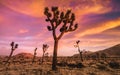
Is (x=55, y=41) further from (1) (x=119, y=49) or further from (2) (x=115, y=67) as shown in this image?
(1) (x=119, y=49)

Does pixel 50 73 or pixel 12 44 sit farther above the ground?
pixel 12 44

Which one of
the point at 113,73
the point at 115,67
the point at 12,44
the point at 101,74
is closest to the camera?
the point at 101,74

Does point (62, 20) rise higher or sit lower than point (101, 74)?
higher

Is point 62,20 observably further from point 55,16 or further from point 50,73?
point 50,73

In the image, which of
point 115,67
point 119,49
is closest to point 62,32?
point 115,67

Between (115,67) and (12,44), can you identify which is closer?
(115,67)

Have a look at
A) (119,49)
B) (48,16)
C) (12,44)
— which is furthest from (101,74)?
(119,49)

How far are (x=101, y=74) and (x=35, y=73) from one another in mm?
8226

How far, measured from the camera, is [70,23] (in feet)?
89.4

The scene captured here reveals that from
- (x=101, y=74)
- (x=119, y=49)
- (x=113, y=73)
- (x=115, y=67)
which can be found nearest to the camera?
(x=101, y=74)

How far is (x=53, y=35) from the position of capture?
87.7 feet

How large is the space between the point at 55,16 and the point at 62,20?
1106 mm

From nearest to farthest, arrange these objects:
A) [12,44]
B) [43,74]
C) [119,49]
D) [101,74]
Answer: [43,74]
[101,74]
[12,44]
[119,49]

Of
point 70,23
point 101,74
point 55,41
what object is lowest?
point 101,74
